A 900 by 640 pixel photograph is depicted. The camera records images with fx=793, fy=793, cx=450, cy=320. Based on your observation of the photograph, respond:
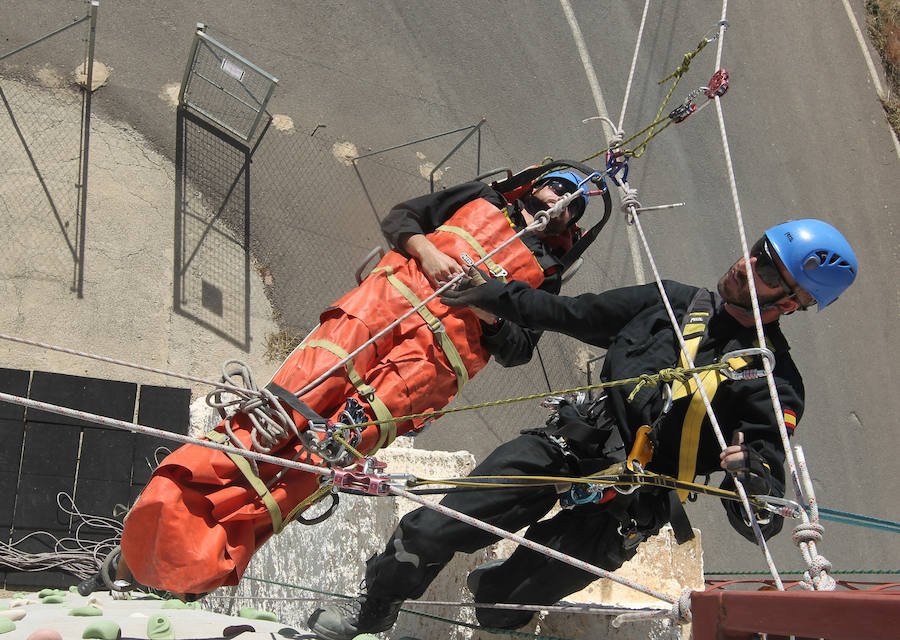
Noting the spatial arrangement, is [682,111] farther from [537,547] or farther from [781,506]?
[537,547]

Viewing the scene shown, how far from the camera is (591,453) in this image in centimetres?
287

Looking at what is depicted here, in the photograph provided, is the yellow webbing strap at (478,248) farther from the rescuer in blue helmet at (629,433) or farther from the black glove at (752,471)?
the black glove at (752,471)

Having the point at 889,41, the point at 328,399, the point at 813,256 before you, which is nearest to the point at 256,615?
the point at 328,399

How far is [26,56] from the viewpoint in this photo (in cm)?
486

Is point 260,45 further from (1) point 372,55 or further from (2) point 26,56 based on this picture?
(2) point 26,56

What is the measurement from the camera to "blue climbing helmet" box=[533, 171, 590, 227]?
3529 mm

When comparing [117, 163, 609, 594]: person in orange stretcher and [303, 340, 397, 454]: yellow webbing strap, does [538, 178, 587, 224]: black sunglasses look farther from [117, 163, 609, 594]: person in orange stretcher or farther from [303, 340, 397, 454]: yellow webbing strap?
[303, 340, 397, 454]: yellow webbing strap

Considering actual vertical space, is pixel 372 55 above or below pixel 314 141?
above

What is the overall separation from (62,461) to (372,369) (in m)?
1.94

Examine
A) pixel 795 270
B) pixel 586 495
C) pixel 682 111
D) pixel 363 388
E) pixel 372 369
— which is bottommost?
pixel 586 495

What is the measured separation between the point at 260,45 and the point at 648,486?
4.35m

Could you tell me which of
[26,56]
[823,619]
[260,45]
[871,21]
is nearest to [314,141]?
[260,45]

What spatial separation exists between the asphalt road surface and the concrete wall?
5.13 ft

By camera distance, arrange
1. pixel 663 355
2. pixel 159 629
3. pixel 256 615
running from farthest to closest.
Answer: pixel 256 615
pixel 663 355
pixel 159 629
